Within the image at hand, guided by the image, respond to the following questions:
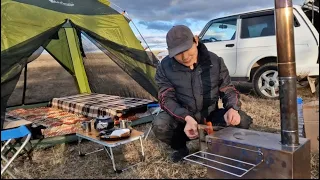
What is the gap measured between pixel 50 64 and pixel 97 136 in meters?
3.36

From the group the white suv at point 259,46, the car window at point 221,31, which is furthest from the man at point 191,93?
the car window at point 221,31

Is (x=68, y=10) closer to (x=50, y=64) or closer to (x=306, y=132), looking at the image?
(x=50, y=64)

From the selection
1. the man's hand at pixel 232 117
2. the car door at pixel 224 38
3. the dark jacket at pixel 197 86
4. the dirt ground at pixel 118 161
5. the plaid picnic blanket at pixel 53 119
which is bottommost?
the dirt ground at pixel 118 161

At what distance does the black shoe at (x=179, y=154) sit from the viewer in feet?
9.46

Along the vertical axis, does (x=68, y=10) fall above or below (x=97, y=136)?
above

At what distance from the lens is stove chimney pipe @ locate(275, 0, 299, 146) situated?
64.1 inches

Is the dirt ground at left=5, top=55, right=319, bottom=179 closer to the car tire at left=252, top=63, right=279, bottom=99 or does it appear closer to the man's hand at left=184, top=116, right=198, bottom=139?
the man's hand at left=184, top=116, right=198, bottom=139

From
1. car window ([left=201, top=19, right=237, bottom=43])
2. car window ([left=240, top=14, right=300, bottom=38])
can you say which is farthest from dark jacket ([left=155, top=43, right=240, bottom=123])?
car window ([left=201, top=19, right=237, bottom=43])

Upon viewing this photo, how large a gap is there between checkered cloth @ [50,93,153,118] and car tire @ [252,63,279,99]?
2223 mm

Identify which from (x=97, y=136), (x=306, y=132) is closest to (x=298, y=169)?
(x=306, y=132)

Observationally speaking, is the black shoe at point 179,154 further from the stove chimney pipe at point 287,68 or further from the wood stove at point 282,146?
the stove chimney pipe at point 287,68

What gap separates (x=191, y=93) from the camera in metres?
2.80

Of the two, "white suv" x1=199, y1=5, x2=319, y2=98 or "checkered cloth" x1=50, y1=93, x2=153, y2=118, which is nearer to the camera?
"checkered cloth" x1=50, y1=93, x2=153, y2=118

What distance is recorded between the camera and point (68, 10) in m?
4.59
